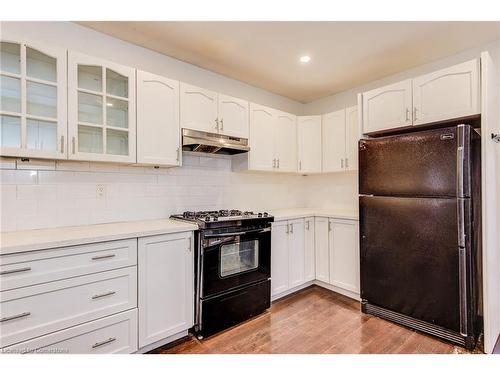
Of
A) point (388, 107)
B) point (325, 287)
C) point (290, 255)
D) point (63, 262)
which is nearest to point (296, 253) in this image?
point (290, 255)

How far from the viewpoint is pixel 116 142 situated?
81.5 inches

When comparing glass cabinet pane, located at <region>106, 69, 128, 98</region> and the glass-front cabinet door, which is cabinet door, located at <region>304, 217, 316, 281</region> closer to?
the glass-front cabinet door

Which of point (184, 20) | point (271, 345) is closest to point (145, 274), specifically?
point (271, 345)

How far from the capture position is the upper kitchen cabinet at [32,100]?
1.63 metres

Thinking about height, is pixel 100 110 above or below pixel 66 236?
Result: above

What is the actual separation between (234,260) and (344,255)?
1.28 metres

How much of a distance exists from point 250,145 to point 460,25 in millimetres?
2024

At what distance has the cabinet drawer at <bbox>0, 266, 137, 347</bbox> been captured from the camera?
1408mm

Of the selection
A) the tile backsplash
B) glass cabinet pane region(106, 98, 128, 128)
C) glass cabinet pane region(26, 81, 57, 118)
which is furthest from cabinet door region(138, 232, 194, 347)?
glass cabinet pane region(26, 81, 57, 118)

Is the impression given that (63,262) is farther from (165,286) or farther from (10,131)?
(10,131)

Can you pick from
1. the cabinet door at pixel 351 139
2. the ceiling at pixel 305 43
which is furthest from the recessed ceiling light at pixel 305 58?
the cabinet door at pixel 351 139

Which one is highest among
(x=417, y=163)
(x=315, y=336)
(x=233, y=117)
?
(x=233, y=117)

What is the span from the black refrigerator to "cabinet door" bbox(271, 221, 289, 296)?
2.55 feet

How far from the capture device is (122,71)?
2055 mm
